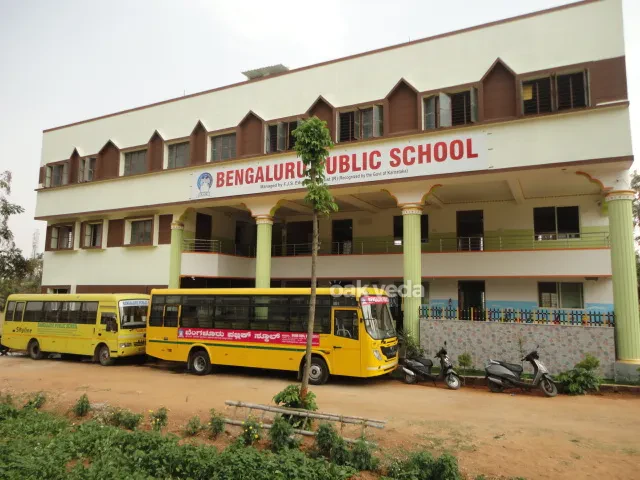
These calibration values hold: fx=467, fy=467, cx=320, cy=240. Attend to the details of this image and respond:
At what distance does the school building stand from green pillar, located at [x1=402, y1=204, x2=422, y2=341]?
5 cm

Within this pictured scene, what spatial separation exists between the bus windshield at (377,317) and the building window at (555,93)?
7.87 metres

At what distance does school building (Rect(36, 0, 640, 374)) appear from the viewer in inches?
566

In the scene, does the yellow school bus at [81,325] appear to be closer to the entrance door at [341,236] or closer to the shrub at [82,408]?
the shrub at [82,408]

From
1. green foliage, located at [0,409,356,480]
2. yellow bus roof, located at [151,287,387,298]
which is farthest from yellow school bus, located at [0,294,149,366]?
green foliage, located at [0,409,356,480]

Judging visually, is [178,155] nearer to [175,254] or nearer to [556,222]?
[175,254]

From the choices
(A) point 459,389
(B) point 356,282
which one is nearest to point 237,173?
(B) point 356,282

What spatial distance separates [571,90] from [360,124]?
7166 millimetres

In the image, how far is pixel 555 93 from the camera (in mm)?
14789

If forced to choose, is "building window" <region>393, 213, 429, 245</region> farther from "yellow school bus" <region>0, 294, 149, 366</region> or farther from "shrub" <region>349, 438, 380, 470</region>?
"shrub" <region>349, 438, 380, 470</region>

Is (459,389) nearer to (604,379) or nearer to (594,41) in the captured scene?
(604,379)

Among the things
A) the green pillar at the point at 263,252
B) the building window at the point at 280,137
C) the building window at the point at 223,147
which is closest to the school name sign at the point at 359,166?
the building window at the point at 280,137

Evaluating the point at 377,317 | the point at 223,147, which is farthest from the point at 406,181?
the point at 223,147

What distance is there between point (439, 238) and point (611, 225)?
7959mm

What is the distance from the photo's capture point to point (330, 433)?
770 centimetres
